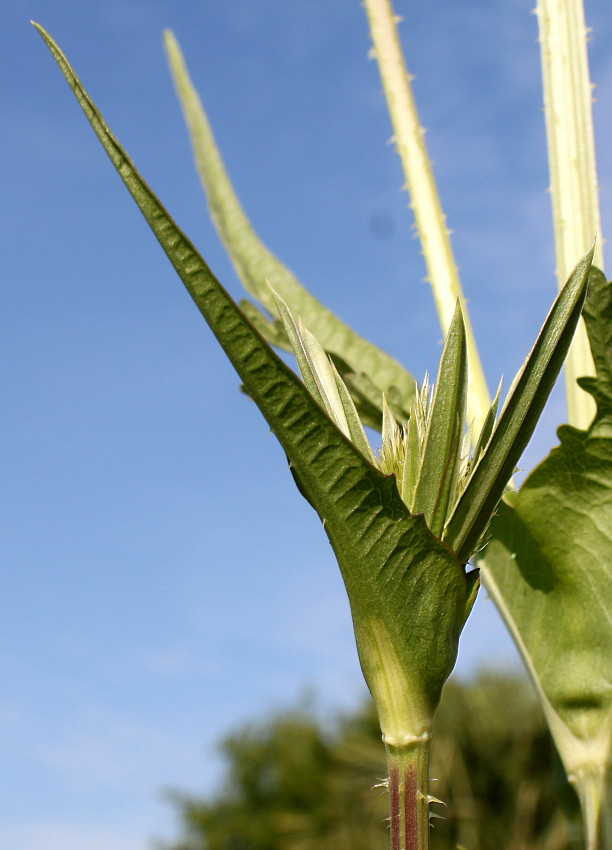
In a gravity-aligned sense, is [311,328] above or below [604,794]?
above

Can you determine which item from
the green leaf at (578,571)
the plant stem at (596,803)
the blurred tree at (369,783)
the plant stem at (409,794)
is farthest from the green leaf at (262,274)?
the blurred tree at (369,783)

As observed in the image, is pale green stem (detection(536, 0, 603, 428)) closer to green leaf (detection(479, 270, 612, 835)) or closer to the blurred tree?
green leaf (detection(479, 270, 612, 835))

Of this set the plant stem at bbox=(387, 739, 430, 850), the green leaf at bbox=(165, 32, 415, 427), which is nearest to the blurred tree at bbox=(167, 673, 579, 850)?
the green leaf at bbox=(165, 32, 415, 427)

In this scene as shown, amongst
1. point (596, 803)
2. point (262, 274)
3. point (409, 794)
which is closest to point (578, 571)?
point (596, 803)

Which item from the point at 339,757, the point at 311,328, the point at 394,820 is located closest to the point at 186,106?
the point at 311,328

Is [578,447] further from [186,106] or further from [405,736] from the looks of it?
[186,106]
